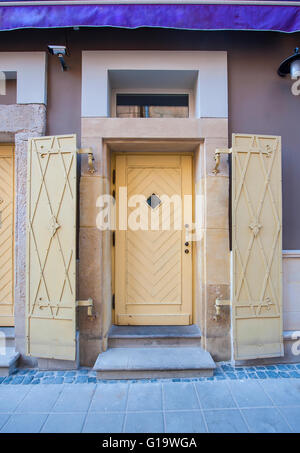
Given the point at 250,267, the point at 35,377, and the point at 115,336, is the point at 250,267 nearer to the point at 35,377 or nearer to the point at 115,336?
the point at 115,336

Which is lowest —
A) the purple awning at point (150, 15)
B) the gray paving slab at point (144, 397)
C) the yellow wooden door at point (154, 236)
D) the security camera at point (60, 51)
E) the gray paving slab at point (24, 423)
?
the gray paving slab at point (24, 423)

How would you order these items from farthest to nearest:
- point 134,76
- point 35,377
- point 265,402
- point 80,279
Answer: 1. point 134,76
2. point 80,279
3. point 35,377
4. point 265,402

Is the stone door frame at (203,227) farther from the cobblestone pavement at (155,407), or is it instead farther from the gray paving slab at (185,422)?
the gray paving slab at (185,422)

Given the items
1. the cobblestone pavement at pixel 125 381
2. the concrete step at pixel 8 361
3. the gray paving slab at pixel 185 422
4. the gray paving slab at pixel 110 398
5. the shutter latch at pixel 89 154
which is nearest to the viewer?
the gray paving slab at pixel 185 422

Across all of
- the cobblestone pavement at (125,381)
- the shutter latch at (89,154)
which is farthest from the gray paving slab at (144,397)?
the shutter latch at (89,154)

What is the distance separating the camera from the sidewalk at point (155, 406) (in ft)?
7.06

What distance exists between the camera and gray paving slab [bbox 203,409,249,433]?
2.11 m

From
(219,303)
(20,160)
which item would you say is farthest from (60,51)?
(219,303)

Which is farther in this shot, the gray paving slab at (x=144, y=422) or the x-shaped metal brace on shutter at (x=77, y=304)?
the x-shaped metal brace on shutter at (x=77, y=304)

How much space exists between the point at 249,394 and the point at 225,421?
527mm

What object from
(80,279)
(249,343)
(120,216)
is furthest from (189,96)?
(249,343)

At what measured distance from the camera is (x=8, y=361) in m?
2.96

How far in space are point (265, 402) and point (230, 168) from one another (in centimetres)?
277

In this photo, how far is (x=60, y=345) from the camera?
2.98m
